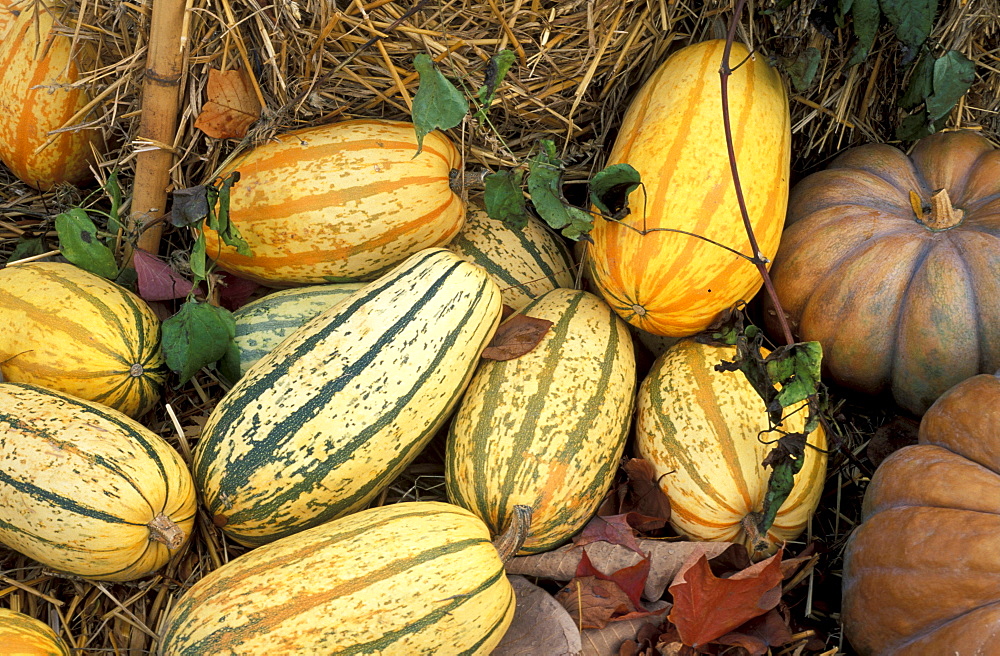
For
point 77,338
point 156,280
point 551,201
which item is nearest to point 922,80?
point 551,201

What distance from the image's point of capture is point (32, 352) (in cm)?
196

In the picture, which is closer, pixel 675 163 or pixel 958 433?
pixel 958 433

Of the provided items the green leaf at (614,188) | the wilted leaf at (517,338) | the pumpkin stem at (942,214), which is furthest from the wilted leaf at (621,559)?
the pumpkin stem at (942,214)

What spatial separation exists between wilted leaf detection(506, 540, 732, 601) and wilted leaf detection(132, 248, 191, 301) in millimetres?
1172

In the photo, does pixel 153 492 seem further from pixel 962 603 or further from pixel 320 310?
pixel 962 603

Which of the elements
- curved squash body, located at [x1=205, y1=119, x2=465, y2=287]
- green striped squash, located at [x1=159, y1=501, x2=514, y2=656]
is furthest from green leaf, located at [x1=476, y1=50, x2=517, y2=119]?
green striped squash, located at [x1=159, y1=501, x2=514, y2=656]

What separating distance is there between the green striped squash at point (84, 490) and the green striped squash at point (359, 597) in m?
0.20

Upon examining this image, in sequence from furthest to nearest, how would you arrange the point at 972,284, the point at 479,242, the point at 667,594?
1. the point at 479,242
2. the point at 972,284
3. the point at 667,594

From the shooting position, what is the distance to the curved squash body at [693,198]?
6.50 feet

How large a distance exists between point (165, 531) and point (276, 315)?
66 centimetres

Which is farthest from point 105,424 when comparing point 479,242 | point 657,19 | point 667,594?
point 657,19

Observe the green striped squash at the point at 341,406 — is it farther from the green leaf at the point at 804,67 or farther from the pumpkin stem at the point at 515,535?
the green leaf at the point at 804,67

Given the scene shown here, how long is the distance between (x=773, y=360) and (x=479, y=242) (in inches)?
37.7

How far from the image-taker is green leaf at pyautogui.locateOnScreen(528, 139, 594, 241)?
2.06 meters
